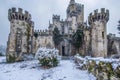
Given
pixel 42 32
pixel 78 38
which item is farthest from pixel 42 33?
pixel 78 38

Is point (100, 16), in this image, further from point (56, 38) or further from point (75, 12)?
point (75, 12)

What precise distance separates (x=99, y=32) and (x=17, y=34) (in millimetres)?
18786

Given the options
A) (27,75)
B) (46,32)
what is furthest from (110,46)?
(27,75)

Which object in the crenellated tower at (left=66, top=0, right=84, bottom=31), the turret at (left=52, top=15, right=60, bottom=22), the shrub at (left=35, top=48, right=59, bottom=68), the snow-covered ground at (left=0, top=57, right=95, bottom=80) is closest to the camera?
the snow-covered ground at (left=0, top=57, right=95, bottom=80)

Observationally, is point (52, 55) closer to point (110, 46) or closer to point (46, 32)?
point (46, 32)

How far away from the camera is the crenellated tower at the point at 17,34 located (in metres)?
55.4

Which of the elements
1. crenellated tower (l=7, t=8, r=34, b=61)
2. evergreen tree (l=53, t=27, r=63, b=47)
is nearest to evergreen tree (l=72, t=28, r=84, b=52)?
evergreen tree (l=53, t=27, r=63, b=47)

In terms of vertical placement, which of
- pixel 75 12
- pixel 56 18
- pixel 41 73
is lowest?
pixel 41 73

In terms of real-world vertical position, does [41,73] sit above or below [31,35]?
below

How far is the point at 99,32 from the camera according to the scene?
56.6 meters

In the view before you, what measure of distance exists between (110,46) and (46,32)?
17906 mm

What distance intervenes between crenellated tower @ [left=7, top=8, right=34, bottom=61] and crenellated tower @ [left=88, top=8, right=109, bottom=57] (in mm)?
15548

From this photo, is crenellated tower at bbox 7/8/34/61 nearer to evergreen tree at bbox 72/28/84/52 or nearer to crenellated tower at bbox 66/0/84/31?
evergreen tree at bbox 72/28/84/52

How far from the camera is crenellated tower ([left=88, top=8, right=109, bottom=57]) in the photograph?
183ft
